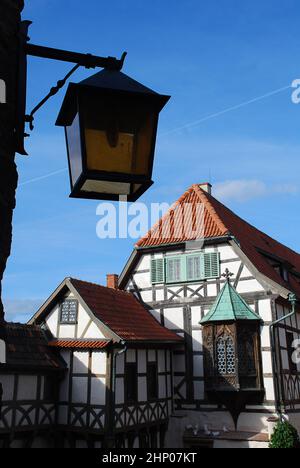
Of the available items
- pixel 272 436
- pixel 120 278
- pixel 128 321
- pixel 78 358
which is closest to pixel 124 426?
pixel 78 358

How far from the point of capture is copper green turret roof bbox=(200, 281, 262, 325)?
17.8 metres

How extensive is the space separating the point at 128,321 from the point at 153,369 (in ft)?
6.76

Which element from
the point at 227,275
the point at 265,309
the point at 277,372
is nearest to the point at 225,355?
the point at 277,372

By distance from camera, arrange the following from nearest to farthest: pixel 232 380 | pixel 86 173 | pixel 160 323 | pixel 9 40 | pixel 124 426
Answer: pixel 9 40 < pixel 86 173 < pixel 124 426 < pixel 232 380 < pixel 160 323

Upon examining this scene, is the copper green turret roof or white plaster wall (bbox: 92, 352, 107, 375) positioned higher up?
the copper green turret roof

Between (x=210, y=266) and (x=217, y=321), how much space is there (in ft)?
7.63

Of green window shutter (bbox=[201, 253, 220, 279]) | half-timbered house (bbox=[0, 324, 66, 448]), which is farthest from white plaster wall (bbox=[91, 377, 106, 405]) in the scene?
green window shutter (bbox=[201, 253, 220, 279])

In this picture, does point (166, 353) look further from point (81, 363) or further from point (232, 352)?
point (81, 363)

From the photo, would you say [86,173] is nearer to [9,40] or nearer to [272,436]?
[9,40]

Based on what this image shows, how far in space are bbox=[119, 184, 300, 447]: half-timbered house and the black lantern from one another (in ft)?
50.4

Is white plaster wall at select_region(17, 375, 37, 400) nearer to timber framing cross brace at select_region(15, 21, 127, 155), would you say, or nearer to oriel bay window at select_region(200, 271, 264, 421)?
oriel bay window at select_region(200, 271, 264, 421)

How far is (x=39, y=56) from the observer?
2758mm

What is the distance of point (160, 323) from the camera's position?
788 inches

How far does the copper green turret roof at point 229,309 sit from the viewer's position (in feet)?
58.5
